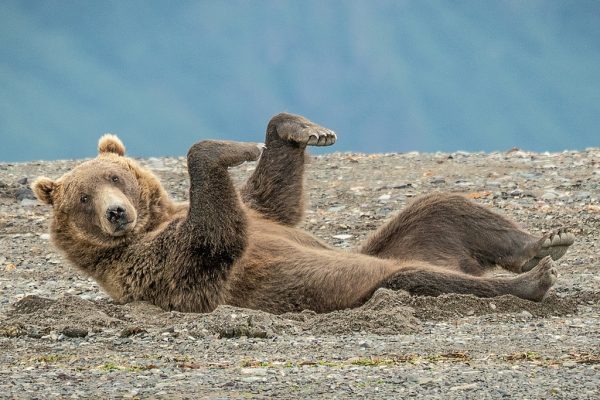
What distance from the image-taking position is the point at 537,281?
7.82 meters

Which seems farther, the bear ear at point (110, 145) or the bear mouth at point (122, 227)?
the bear ear at point (110, 145)

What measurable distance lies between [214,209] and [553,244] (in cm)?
275

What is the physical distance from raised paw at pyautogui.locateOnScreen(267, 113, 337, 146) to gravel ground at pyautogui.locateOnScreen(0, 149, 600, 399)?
1.70 m

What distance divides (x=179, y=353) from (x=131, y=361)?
413mm

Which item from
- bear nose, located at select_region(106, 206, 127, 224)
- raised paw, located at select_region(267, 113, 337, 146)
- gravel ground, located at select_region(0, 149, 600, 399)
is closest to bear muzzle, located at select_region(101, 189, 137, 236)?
bear nose, located at select_region(106, 206, 127, 224)

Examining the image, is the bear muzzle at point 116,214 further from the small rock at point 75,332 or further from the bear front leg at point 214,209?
the small rock at point 75,332

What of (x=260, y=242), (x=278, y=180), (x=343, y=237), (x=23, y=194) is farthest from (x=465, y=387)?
(x=23, y=194)

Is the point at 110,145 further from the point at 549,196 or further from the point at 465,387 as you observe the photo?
the point at 549,196

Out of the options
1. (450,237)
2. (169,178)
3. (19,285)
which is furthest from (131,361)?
(169,178)

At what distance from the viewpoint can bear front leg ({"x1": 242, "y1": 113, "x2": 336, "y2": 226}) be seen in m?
9.28

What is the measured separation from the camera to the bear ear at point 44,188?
866 centimetres

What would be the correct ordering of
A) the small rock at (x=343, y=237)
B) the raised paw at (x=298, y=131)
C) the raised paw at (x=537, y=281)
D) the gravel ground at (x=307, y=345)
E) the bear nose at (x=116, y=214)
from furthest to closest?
1. the small rock at (x=343, y=237)
2. the raised paw at (x=298, y=131)
3. the bear nose at (x=116, y=214)
4. the raised paw at (x=537, y=281)
5. the gravel ground at (x=307, y=345)

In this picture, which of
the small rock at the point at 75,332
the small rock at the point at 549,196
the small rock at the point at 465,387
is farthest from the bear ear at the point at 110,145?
the small rock at the point at 549,196

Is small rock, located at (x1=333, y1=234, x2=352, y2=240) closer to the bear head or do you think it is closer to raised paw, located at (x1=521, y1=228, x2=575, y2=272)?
the bear head
